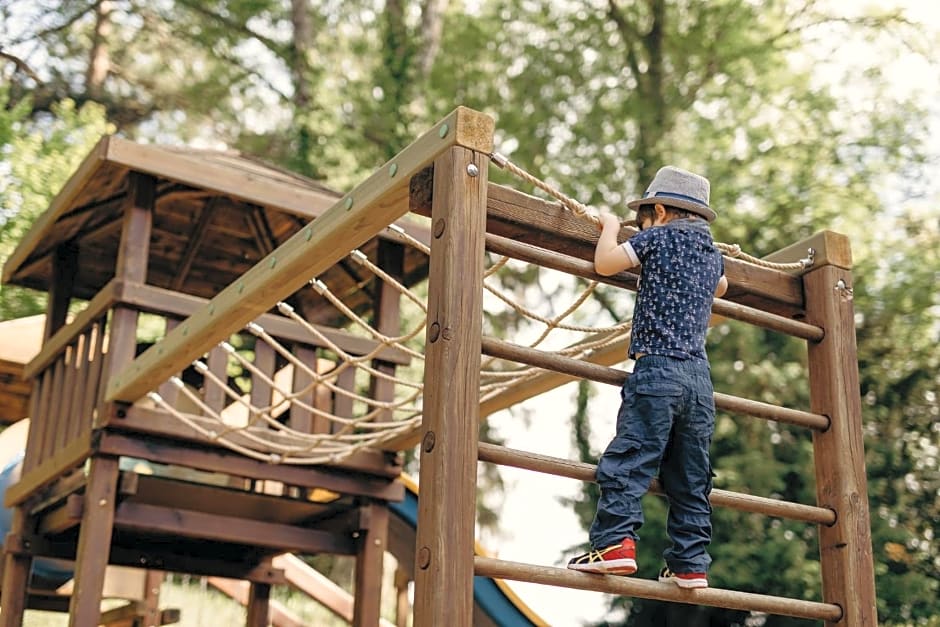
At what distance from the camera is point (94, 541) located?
466 centimetres

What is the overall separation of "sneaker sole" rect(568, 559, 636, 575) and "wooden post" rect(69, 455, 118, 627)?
109 inches

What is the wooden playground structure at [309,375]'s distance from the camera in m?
2.51

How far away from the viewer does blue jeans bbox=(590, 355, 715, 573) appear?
259 cm

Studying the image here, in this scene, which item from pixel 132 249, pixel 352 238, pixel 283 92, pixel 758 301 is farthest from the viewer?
pixel 283 92

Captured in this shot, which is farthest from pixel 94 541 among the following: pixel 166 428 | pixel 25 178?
pixel 25 178

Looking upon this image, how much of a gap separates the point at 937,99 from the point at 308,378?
880 cm

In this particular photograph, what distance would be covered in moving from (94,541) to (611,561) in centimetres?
285

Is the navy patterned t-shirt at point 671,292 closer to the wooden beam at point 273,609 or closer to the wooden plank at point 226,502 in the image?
the wooden plank at point 226,502

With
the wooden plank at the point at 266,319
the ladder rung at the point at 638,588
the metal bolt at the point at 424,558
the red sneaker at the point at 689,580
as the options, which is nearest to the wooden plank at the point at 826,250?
the ladder rung at the point at 638,588

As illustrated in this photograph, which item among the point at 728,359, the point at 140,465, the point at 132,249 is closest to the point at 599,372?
the point at 132,249

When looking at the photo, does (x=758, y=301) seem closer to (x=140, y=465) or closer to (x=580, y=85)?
(x=140, y=465)

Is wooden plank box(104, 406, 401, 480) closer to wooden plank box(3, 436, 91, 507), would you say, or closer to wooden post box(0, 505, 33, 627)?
wooden plank box(3, 436, 91, 507)

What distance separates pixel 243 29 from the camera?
15.3 m

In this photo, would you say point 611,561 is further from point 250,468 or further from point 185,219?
point 185,219
